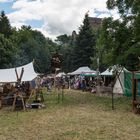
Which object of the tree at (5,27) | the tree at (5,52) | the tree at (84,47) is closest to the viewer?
the tree at (5,52)

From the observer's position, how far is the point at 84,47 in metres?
58.4

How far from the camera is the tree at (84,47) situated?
5841 cm

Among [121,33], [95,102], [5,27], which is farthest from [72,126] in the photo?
[5,27]

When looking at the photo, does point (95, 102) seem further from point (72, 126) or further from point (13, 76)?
point (72, 126)

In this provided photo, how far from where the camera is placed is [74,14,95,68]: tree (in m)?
58.4

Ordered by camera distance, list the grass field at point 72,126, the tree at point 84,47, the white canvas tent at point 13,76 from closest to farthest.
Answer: the grass field at point 72,126 → the white canvas tent at point 13,76 → the tree at point 84,47

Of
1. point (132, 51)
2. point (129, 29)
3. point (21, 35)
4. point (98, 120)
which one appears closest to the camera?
point (98, 120)

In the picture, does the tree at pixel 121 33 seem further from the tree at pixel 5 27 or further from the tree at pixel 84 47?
the tree at pixel 5 27

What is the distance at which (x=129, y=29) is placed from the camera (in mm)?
23859

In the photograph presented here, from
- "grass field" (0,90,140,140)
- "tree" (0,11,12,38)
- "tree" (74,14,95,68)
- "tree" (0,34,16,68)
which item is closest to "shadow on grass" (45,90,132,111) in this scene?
"grass field" (0,90,140,140)

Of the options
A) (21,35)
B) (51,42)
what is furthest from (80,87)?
(51,42)

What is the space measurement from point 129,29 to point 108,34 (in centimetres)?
147

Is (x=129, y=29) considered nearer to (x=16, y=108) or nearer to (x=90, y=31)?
(x=16, y=108)

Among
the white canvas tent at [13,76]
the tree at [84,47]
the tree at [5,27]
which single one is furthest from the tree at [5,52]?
the white canvas tent at [13,76]
